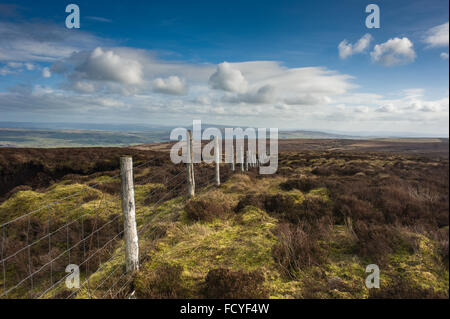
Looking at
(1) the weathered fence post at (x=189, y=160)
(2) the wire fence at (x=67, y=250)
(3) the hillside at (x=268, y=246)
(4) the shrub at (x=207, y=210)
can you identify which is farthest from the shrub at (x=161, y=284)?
(1) the weathered fence post at (x=189, y=160)

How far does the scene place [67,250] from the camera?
12.5 ft

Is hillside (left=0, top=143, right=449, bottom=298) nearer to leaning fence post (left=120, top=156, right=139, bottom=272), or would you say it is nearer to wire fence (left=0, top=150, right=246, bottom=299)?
wire fence (left=0, top=150, right=246, bottom=299)

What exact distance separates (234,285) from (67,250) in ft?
9.51

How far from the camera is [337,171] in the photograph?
13.6 metres

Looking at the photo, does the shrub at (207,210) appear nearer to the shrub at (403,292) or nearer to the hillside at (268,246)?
the hillside at (268,246)

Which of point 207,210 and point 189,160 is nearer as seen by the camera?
point 207,210

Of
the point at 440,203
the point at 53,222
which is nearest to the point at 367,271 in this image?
the point at 440,203

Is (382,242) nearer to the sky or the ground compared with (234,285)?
nearer to the sky

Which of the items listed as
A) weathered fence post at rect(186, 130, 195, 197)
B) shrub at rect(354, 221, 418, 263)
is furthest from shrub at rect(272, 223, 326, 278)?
weathered fence post at rect(186, 130, 195, 197)

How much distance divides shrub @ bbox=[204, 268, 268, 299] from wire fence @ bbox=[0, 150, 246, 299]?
141 cm

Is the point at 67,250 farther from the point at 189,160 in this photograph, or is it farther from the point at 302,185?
→ the point at 302,185

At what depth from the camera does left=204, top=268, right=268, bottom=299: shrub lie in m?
3.26

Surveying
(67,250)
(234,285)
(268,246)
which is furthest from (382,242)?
(67,250)
